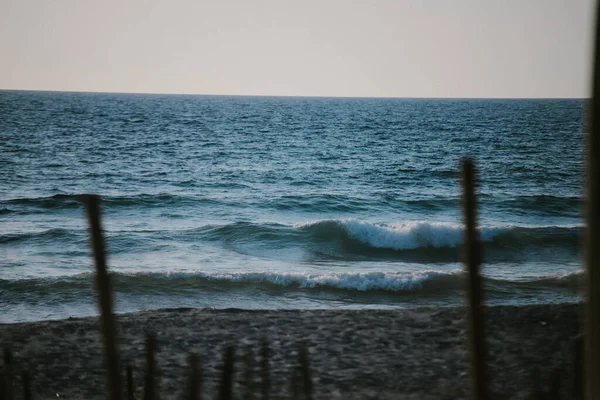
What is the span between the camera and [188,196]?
28031 millimetres

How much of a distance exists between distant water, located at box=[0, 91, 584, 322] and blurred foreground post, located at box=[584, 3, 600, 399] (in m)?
11.1

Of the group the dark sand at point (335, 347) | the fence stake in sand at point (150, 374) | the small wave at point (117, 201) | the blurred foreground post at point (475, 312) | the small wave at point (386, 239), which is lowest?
the small wave at point (386, 239)

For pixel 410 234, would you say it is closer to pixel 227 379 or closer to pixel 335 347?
pixel 335 347

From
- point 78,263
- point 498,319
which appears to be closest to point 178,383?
point 498,319

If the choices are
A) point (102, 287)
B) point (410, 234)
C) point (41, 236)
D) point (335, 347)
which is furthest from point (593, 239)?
point (41, 236)

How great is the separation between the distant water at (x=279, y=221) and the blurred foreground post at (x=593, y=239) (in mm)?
11075

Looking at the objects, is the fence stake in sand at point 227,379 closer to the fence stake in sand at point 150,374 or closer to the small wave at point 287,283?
the fence stake in sand at point 150,374

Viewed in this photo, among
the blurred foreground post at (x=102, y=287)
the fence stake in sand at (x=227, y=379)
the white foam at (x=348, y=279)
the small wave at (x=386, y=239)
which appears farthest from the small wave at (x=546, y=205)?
the blurred foreground post at (x=102, y=287)

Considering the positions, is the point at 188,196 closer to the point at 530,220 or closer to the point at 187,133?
the point at 530,220

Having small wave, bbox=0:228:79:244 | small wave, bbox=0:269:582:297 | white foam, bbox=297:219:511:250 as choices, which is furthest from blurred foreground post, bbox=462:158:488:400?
small wave, bbox=0:228:79:244

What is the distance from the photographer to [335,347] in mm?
8953

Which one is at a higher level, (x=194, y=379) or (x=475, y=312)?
(x=475, y=312)

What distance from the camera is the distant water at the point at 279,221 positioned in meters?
14.0

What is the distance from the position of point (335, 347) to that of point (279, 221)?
46.6 feet
